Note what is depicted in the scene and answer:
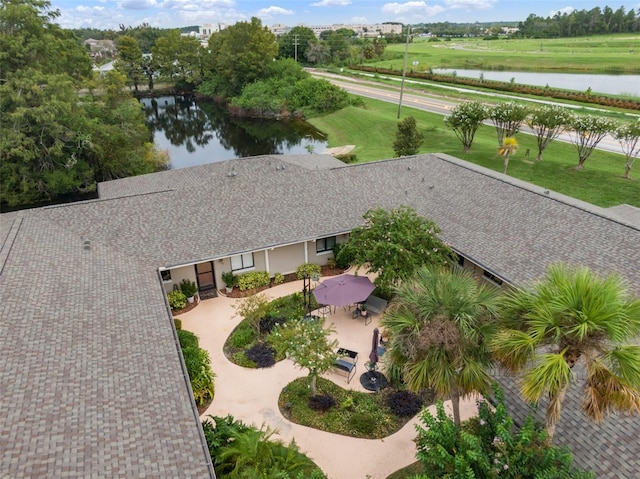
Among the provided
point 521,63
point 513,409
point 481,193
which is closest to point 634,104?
point 481,193

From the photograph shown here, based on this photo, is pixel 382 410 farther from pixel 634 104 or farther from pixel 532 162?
pixel 634 104

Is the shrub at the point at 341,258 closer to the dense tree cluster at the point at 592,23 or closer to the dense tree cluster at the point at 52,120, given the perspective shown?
the dense tree cluster at the point at 52,120

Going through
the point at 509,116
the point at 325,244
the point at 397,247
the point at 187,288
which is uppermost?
the point at 509,116

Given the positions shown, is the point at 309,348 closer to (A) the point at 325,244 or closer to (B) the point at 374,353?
(B) the point at 374,353

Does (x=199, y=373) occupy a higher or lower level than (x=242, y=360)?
higher

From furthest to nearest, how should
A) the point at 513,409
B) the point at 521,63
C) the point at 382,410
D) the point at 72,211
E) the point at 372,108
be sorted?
the point at 521,63
the point at 372,108
the point at 72,211
the point at 382,410
the point at 513,409

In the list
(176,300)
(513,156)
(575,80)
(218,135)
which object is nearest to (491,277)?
(176,300)

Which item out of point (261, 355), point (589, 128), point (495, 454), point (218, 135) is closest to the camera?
point (495, 454)
